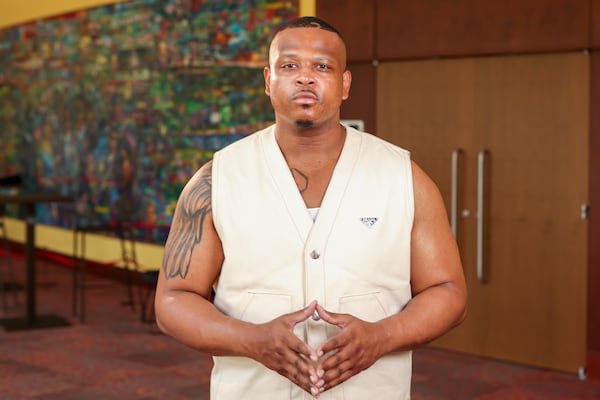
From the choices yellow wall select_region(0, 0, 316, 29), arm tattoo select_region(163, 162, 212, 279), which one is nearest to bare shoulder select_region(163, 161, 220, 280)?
arm tattoo select_region(163, 162, 212, 279)

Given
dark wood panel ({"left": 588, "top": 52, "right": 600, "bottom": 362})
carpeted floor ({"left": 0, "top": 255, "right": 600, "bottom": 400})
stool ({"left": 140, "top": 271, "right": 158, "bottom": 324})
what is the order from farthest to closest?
stool ({"left": 140, "top": 271, "right": 158, "bottom": 324}) < dark wood panel ({"left": 588, "top": 52, "right": 600, "bottom": 362}) < carpeted floor ({"left": 0, "top": 255, "right": 600, "bottom": 400})

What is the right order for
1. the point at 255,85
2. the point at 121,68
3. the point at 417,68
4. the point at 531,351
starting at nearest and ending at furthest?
the point at 531,351, the point at 417,68, the point at 255,85, the point at 121,68

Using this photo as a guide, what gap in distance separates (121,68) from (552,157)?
4.57 meters

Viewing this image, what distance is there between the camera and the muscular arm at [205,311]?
1.55m

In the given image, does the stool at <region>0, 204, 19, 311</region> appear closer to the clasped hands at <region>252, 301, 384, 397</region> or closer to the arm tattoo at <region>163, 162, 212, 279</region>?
the arm tattoo at <region>163, 162, 212, 279</region>

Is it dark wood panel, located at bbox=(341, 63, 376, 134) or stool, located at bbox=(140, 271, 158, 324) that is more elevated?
dark wood panel, located at bbox=(341, 63, 376, 134)

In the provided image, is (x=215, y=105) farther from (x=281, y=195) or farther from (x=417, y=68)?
(x=281, y=195)

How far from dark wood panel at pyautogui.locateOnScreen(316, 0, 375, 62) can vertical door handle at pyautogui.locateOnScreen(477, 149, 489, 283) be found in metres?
1.05

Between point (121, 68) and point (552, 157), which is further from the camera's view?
point (121, 68)

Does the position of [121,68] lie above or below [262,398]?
above

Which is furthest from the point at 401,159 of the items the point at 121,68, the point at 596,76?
the point at 121,68

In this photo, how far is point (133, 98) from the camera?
8.10m

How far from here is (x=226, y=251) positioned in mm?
1686

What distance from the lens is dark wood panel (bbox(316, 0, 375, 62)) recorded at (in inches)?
229
